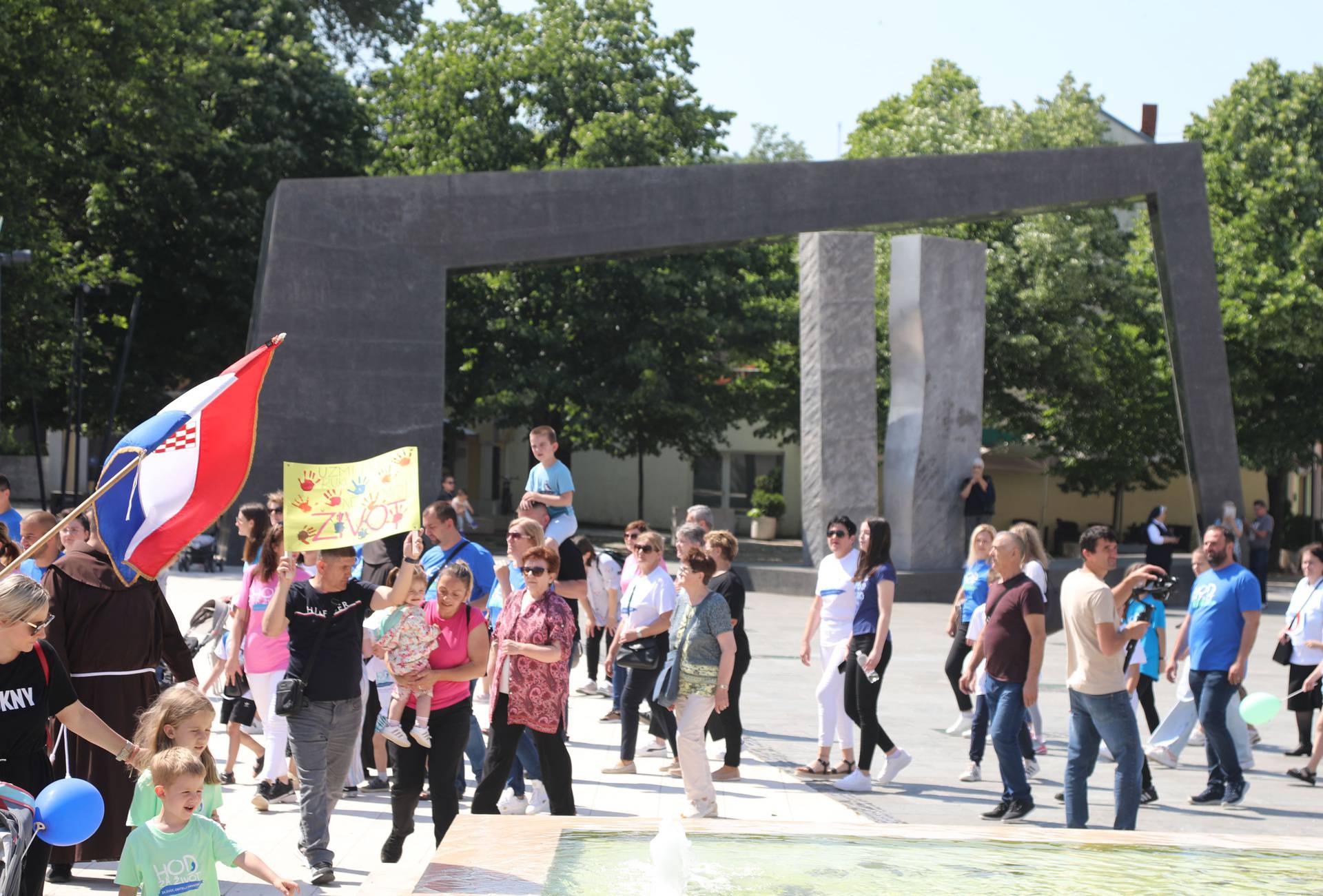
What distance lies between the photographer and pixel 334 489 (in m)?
6.50

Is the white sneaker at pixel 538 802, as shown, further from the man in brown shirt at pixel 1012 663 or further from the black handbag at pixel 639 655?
the man in brown shirt at pixel 1012 663

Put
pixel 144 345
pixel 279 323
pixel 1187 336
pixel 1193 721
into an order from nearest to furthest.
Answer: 1. pixel 1193 721
2. pixel 279 323
3. pixel 1187 336
4. pixel 144 345

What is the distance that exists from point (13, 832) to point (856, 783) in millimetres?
5675

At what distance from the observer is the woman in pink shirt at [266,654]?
7.72 m

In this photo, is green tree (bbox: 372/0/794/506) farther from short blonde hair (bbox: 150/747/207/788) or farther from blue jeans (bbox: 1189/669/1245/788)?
short blonde hair (bbox: 150/747/207/788)

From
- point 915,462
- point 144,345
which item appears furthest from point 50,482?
point 915,462

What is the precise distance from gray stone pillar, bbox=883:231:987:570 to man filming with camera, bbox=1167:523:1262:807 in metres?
11.4

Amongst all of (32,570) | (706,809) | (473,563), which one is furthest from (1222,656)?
(32,570)

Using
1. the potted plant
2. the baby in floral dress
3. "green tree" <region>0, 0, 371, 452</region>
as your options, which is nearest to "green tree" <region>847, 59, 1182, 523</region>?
the potted plant

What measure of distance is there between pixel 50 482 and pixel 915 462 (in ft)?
120

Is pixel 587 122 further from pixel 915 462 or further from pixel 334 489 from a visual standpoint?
pixel 334 489

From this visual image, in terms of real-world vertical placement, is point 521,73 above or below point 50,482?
above

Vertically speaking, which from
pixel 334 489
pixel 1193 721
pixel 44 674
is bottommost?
pixel 1193 721

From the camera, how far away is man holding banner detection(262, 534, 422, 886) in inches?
249
